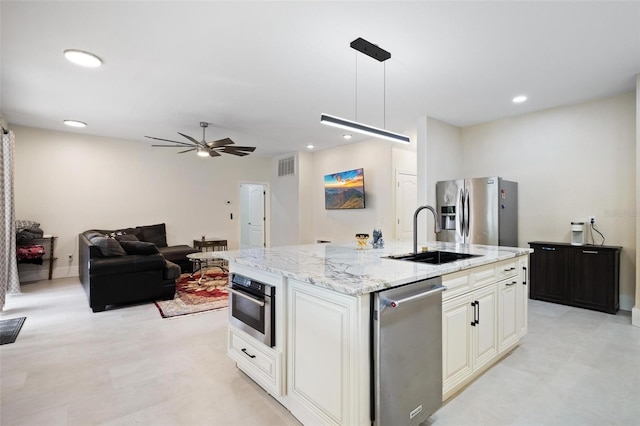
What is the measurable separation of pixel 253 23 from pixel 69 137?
5.43 m

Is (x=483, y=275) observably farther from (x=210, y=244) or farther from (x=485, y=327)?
(x=210, y=244)

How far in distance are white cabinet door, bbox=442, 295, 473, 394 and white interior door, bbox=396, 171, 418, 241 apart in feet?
13.3

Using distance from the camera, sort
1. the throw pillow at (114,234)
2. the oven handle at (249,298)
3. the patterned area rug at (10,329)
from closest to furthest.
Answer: the oven handle at (249,298) → the patterned area rug at (10,329) → the throw pillow at (114,234)

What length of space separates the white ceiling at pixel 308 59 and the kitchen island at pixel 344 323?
181 cm

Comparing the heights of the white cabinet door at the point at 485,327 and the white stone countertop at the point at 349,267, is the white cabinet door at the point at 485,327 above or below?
below

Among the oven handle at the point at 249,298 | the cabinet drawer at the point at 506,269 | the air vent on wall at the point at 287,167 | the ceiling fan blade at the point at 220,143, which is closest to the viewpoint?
the oven handle at the point at 249,298

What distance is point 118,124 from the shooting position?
17.2 ft

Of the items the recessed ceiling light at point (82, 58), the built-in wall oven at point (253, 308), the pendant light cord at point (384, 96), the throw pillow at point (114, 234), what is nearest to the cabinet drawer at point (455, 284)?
the built-in wall oven at point (253, 308)

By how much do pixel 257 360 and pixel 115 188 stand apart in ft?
19.0

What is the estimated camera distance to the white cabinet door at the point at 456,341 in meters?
1.92

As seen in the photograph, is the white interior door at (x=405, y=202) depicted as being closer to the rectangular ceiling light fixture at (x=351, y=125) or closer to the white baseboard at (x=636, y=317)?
the rectangular ceiling light fixture at (x=351, y=125)

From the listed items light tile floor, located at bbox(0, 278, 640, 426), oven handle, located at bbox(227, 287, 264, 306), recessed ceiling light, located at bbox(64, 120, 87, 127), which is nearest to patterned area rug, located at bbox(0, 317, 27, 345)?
light tile floor, located at bbox(0, 278, 640, 426)

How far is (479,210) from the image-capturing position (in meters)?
4.48

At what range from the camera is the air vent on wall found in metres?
7.72
